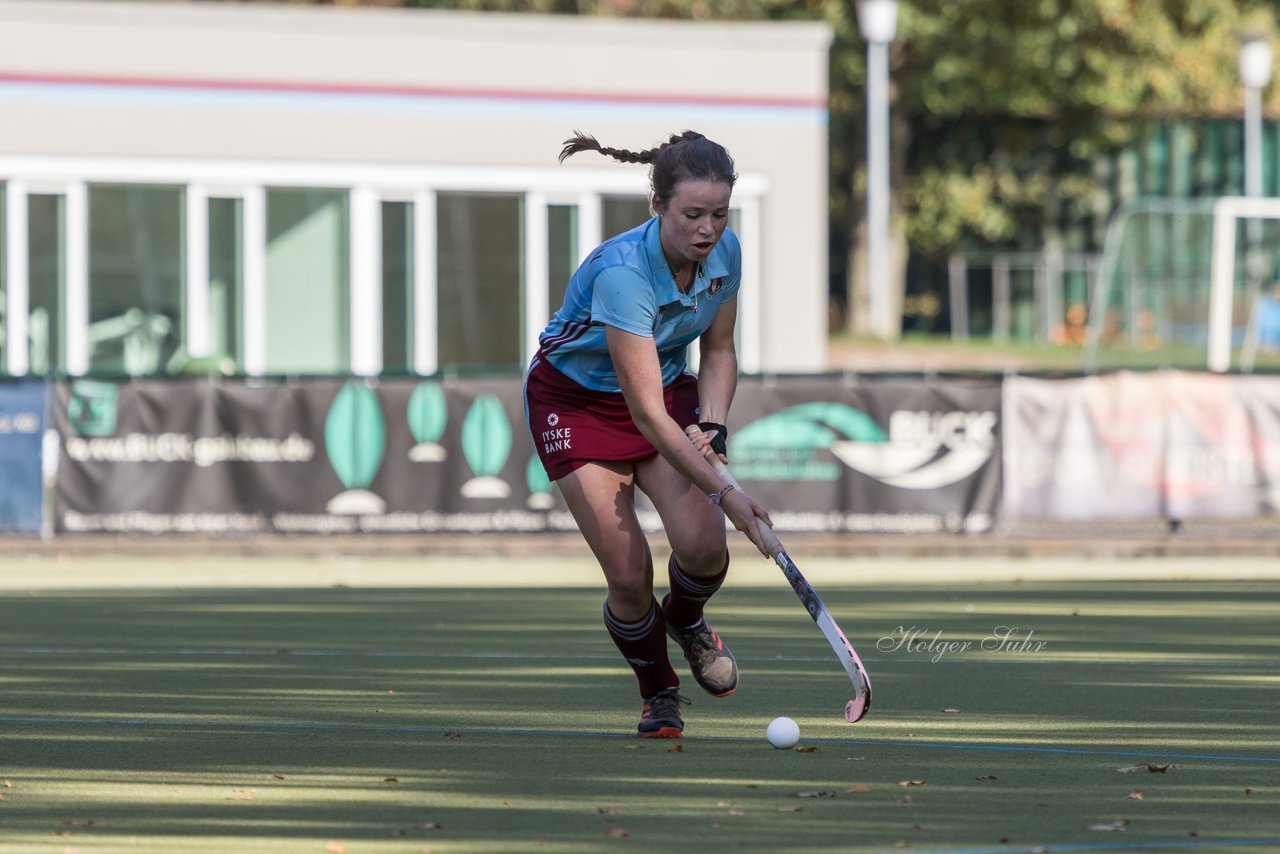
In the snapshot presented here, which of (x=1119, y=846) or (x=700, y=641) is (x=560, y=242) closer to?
(x=700, y=641)

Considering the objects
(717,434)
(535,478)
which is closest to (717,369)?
(717,434)

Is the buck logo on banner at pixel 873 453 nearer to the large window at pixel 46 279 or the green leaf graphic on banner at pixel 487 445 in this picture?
the green leaf graphic on banner at pixel 487 445

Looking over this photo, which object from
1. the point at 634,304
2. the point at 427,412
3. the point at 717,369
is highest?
the point at 634,304

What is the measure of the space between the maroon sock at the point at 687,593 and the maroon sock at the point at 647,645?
0.17 feet

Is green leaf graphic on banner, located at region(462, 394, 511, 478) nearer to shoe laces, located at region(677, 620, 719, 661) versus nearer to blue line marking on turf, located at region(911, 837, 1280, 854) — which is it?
shoe laces, located at region(677, 620, 719, 661)

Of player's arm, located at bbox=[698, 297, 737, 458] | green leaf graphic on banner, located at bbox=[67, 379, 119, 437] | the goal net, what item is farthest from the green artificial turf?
the goal net

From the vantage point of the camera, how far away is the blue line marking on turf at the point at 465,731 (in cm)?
716

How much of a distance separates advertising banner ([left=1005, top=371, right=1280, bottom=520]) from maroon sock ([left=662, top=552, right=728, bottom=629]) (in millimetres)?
11458

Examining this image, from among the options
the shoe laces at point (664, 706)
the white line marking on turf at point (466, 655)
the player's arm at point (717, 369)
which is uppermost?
the player's arm at point (717, 369)

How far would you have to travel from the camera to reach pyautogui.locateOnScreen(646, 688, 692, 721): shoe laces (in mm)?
7613

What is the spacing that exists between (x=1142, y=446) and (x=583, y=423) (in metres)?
12.1

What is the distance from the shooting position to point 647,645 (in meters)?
7.63

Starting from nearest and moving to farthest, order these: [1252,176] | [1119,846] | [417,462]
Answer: [1119,846], [417,462], [1252,176]

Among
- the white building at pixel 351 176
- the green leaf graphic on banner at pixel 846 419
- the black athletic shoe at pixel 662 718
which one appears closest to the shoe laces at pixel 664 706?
the black athletic shoe at pixel 662 718
